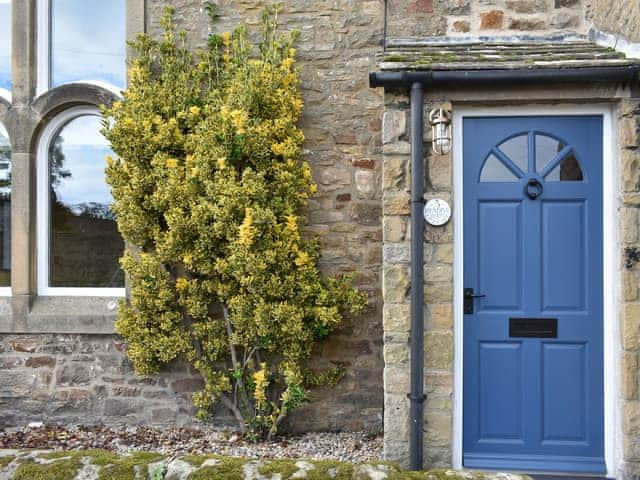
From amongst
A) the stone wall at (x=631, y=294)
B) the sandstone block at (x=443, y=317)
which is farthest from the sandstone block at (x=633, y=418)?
the sandstone block at (x=443, y=317)

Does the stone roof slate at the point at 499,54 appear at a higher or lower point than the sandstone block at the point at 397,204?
higher

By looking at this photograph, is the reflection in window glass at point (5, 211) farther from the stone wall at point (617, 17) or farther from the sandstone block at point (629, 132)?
the stone wall at point (617, 17)

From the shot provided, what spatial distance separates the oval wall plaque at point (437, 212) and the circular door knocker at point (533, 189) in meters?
0.62

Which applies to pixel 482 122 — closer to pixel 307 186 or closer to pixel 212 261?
pixel 307 186

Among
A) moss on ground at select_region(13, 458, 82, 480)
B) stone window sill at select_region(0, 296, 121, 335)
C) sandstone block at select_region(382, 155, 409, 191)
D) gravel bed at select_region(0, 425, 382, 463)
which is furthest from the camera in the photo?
stone window sill at select_region(0, 296, 121, 335)

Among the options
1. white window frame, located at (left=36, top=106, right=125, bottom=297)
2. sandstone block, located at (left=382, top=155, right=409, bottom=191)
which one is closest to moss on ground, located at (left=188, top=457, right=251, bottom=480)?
sandstone block, located at (left=382, top=155, right=409, bottom=191)

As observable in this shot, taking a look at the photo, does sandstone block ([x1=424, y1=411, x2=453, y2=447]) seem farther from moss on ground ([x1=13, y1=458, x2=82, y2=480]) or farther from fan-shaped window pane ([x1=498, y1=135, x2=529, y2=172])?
moss on ground ([x1=13, y1=458, x2=82, y2=480])

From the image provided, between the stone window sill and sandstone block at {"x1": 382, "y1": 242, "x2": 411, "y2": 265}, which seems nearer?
sandstone block at {"x1": 382, "y1": 242, "x2": 411, "y2": 265}

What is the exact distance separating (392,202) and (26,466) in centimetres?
263

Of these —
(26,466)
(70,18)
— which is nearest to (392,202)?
(26,466)

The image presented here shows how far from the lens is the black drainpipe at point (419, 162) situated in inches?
133

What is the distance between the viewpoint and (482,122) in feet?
12.0

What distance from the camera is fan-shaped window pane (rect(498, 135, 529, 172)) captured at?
365cm

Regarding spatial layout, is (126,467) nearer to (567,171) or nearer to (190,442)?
(190,442)
